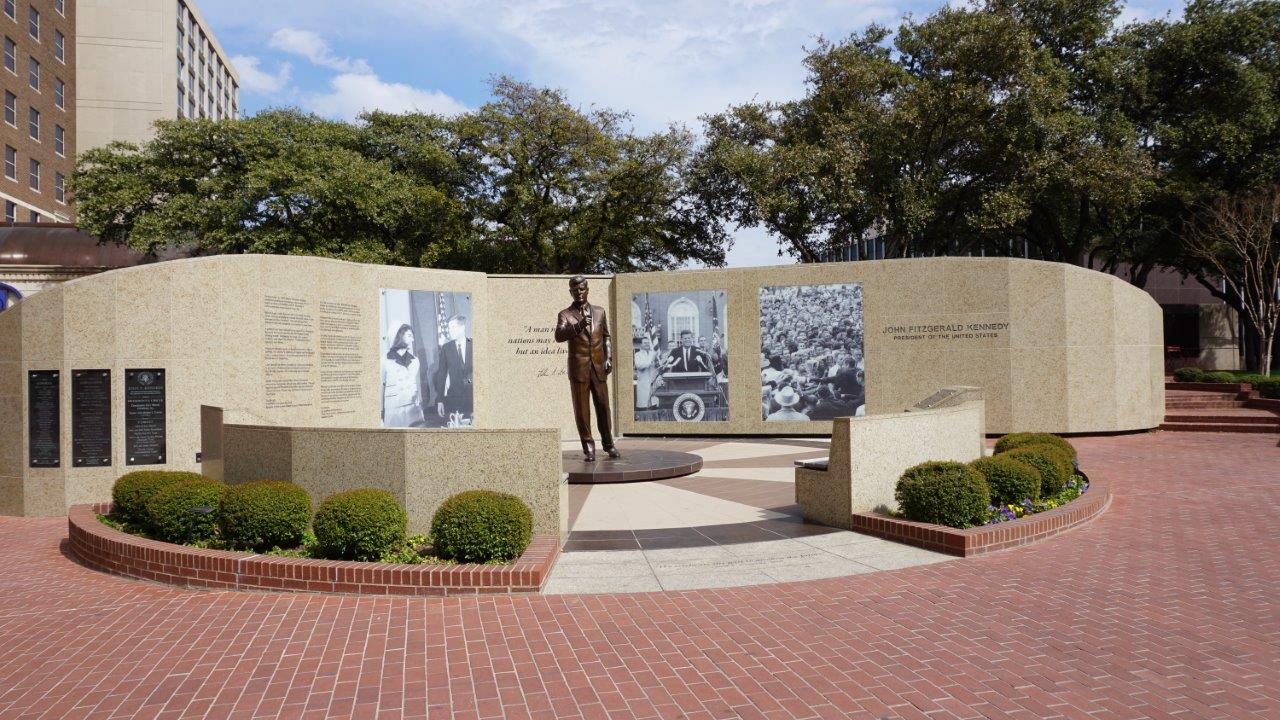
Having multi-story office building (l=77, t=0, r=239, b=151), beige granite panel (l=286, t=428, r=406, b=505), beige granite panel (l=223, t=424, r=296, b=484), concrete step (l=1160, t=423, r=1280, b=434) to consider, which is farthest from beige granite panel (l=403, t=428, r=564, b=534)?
multi-story office building (l=77, t=0, r=239, b=151)

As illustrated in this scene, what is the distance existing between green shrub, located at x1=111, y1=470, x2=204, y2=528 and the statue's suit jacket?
671cm

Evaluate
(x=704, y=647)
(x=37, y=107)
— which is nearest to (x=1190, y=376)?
(x=704, y=647)

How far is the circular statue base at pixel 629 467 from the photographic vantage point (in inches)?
554

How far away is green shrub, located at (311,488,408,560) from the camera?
829cm

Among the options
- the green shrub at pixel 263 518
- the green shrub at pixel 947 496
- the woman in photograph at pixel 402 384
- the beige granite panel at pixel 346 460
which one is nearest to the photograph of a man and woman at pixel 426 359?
the woman in photograph at pixel 402 384

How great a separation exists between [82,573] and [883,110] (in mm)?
29892

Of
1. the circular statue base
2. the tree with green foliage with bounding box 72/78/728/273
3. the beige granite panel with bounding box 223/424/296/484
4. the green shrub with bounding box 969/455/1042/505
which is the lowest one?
the circular statue base

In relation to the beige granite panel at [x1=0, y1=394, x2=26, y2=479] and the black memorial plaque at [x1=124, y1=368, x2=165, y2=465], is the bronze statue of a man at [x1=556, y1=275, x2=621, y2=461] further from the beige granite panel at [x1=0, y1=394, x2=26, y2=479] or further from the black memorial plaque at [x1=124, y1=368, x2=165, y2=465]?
the beige granite panel at [x1=0, y1=394, x2=26, y2=479]

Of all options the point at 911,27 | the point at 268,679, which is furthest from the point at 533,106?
the point at 268,679

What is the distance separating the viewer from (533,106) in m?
33.9

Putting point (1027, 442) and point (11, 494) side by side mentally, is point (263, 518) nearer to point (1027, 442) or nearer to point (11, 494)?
point (11, 494)

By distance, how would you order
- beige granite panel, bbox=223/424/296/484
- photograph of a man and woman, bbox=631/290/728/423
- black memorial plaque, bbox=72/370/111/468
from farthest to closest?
photograph of a man and woman, bbox=631/290/728/423 → black memorial plaque, bbox=72/370/111/468 → beige granite panel, bbox=223/424/296/484

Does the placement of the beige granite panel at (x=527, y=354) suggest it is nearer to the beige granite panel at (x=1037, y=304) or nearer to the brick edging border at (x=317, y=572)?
the beige granite panel at (x=1037, y=304)

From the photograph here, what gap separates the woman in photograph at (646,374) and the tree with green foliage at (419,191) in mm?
14520
